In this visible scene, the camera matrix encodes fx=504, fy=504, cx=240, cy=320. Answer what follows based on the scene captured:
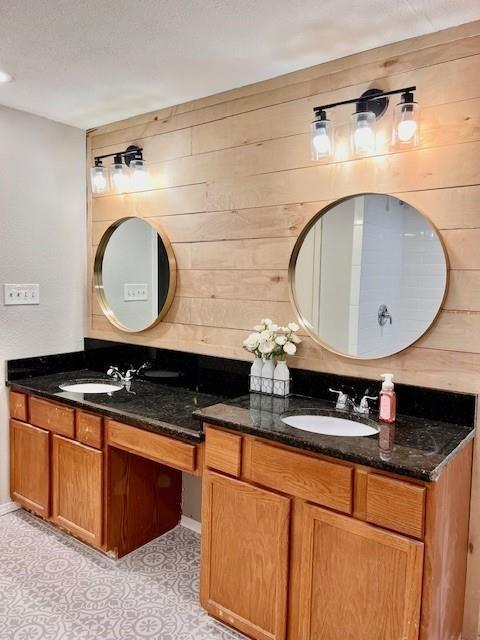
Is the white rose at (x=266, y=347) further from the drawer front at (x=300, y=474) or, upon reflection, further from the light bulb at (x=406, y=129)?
the light bulb at (x=406, y=129)

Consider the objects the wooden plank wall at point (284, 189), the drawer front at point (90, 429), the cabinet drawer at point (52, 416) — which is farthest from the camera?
the cabinet drawer at point (52, 416)

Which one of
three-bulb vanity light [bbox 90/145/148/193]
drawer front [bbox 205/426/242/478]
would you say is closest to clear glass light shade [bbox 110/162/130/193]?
three-bulb vanity light [bbox 90/145/148/193]

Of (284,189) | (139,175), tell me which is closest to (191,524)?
(284,189)

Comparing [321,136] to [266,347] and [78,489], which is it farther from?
[78,489]

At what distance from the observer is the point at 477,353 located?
1.82 m

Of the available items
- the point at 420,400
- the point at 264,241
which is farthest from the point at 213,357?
the point at 420,400

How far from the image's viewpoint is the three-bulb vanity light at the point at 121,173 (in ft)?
9.07

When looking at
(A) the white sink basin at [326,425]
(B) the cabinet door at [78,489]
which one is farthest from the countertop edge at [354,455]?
(B) the cabinet door at [78,489]

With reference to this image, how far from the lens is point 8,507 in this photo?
9.39 ft

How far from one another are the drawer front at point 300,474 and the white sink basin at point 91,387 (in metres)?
1.15

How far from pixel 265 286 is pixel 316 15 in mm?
1094

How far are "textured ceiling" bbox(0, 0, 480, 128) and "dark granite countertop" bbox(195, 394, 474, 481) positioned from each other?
1.43m

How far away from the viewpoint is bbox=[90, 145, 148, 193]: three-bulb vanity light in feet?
9.07

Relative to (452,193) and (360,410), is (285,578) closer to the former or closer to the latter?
(360,410)
